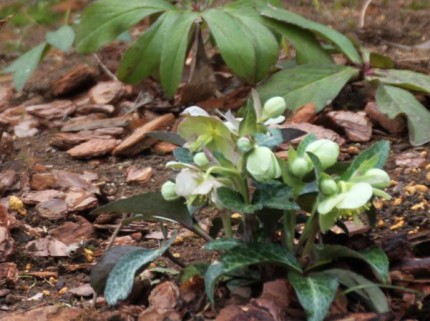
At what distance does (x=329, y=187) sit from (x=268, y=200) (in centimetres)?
12

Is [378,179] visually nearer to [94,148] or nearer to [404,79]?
[404,79]

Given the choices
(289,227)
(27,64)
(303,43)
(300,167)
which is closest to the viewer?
(300,167)

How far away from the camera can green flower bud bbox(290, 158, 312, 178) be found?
1.66 meters

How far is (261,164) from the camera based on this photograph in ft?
5.32

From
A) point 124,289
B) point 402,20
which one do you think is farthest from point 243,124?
point 402,20

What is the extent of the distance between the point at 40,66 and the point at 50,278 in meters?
1.64

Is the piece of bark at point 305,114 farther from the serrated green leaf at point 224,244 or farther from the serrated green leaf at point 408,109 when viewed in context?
the serrated green leaf at point 224,244

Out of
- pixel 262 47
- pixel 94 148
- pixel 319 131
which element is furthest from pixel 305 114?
pixel 94 148

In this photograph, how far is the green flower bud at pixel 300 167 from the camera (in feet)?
5.44

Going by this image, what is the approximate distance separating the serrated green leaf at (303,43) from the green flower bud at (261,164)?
1108 mm

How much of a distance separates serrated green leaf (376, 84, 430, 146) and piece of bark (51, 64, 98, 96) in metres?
1.05

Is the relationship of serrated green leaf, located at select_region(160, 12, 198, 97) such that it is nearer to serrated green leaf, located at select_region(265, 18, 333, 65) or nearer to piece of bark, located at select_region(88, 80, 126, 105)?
serrated green leaf, located at select_region(265, 18, 333, 65)

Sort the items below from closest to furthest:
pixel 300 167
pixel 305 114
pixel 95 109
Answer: pixel 300 167 < pixel 305 114 < pixel 95 109

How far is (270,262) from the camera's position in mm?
1703
